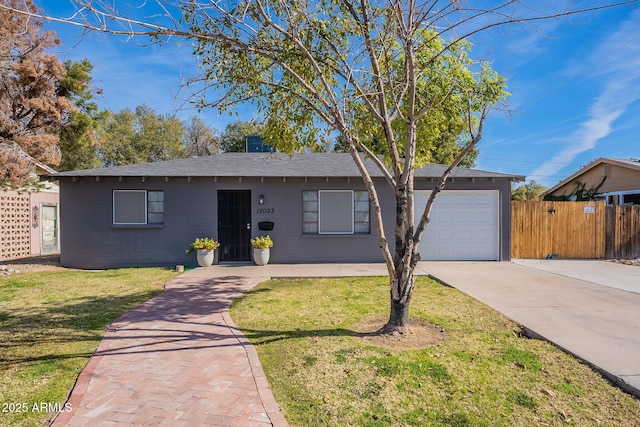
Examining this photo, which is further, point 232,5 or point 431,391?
point 232,5

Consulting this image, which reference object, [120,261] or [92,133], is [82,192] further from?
[92,133]

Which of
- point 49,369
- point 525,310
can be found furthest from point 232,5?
point 525,310

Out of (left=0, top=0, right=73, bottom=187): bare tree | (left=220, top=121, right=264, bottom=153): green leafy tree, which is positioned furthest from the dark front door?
(left=220, top=121, right=264, bottom=153): green leafy tree

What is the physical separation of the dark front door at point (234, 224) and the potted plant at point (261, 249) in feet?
2.56

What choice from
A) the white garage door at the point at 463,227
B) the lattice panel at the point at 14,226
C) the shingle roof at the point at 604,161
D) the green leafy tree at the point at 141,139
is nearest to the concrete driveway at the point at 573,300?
the white garage door at the point at 463,227

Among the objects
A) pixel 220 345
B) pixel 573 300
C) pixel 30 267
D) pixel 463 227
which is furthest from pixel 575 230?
pixel 30 267

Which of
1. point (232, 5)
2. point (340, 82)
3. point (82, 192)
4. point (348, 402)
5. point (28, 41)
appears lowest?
point (348, 402)

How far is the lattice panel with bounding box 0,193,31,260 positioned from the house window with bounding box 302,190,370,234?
1000 cm

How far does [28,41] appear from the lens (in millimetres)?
12320

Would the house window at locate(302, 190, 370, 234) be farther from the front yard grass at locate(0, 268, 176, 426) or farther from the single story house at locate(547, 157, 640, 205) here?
the single story house at locate(547, 157, 640, 205)

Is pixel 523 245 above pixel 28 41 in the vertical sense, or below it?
below

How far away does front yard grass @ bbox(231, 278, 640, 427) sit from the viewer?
114 inches

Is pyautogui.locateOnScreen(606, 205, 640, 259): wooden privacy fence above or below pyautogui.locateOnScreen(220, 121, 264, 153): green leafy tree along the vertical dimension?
below

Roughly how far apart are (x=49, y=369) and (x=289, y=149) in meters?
4.67
